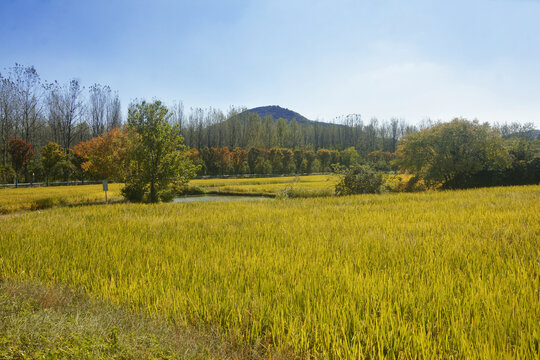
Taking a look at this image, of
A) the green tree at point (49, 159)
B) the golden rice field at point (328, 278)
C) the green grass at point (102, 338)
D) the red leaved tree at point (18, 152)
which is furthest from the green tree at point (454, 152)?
the red leaved tree at point (18, 152)

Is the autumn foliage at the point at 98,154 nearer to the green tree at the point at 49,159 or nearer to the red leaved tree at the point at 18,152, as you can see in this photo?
the green tree at the point at 49,159

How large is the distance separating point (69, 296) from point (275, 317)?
8.76 ft

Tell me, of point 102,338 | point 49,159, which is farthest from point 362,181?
point 49,159

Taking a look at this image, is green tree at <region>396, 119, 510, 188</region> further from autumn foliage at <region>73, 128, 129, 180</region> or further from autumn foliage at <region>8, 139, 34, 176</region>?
autumn foliage at <region>8, 139, 34, 176</region>

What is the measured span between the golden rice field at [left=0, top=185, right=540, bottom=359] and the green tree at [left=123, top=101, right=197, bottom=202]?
11.4 m

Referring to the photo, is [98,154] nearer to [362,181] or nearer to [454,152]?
[362,181]

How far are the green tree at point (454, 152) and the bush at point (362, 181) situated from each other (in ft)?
14.7

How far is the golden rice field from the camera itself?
7.37 ft

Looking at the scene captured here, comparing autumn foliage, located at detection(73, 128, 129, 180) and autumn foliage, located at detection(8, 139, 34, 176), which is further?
autumn foliage, located at detection(73, 128, 129, 180)

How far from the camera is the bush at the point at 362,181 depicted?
1866cm

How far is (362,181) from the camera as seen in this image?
18.8 metres

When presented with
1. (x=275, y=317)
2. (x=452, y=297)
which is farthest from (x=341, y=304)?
(x=452, y=297)

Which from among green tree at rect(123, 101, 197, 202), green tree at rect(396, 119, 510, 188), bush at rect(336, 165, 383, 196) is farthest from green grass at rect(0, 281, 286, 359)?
green tree at rect(396, 119, 510, 188)

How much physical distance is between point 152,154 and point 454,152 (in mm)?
22066
